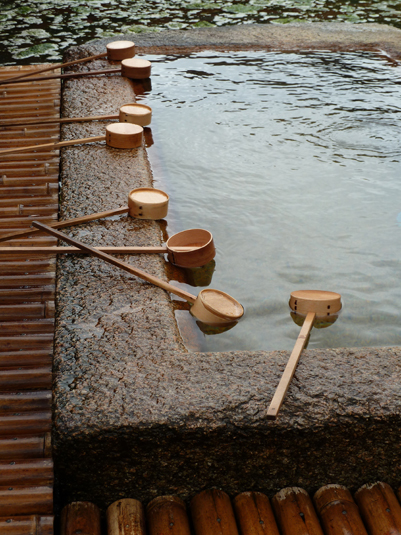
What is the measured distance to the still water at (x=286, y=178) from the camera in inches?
109

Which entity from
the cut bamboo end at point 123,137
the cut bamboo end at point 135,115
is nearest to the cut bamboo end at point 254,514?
the cut bamboo end at point 123,137

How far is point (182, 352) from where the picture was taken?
2.18 m

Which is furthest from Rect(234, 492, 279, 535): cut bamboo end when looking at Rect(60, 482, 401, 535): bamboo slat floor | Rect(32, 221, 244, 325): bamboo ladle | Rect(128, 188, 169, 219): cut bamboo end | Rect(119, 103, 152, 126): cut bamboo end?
Rect(119, 103, 152, 126): cut bamboo end

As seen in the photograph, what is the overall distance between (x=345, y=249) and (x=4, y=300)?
1.98 meters

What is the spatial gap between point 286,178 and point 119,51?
3.00m

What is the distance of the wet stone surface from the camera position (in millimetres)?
1870

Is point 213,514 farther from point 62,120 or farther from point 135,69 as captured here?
point 135,69

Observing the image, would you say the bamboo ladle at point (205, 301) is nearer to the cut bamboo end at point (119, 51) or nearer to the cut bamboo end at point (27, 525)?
the cut bamboo end at point (27, 525)

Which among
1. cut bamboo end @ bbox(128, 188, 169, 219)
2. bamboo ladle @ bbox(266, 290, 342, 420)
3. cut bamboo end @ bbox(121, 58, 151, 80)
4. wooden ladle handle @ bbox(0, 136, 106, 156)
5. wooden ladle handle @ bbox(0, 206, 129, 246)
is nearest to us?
bamboo ladle @ bbox(266, 290, 342, 420)

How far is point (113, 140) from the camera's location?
13.0ft

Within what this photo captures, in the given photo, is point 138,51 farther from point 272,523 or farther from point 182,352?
point 272,523

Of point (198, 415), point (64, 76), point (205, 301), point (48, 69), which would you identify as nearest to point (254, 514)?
point (198, 415)

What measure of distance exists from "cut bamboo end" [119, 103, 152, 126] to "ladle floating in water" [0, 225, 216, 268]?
1734 millimetres

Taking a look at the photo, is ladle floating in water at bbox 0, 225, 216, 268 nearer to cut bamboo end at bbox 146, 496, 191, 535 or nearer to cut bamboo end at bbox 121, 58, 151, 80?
cut bamboo end at bbox 146, 496, 191, 535
